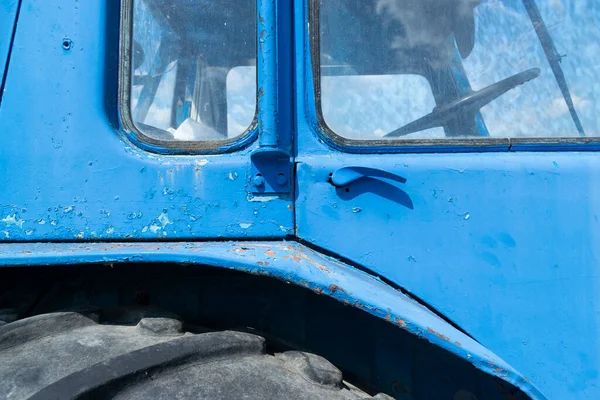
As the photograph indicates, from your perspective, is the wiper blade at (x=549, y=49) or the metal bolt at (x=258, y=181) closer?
the metal bolt at (x=258, y=181)

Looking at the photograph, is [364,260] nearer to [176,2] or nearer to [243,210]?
[243,210]

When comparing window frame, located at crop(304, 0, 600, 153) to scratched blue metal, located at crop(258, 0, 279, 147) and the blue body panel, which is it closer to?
scratched blue metal, located at crop(258, 0, 279, 147)

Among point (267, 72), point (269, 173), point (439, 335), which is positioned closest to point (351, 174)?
point (269, 173)

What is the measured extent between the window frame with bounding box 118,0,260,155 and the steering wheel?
1.19 ft

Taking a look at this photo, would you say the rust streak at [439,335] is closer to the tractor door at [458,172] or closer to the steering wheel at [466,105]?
the tractor door at [458,172]

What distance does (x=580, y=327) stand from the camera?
4.07 feet

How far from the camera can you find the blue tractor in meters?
1.21

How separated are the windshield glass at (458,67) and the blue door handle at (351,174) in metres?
0.10

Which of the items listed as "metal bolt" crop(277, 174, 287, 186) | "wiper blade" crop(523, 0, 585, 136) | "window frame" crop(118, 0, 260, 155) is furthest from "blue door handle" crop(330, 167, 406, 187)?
"wiper blade" crop(523, 0, 585, 136)

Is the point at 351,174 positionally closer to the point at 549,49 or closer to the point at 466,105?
the point at 466,105

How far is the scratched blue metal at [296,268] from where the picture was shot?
1.04 m

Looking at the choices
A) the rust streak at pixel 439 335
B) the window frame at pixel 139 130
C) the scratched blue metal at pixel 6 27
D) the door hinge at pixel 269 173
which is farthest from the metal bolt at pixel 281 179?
the scratched blue metal at pixel 6 27

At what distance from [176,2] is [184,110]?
0.26 metres

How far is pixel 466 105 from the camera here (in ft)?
4.38
